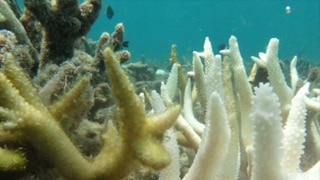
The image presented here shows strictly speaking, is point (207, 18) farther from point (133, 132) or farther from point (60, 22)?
point (133, 132)

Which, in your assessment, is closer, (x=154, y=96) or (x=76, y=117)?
(x=76, y=117)

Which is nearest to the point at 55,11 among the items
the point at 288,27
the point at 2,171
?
the point at 2,171

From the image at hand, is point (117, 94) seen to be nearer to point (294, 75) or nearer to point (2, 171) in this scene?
point (2, 171)

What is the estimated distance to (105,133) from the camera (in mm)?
1397

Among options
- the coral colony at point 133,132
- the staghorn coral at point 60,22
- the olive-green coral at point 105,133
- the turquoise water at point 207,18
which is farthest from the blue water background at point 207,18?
the olive-green coral at point 105,133

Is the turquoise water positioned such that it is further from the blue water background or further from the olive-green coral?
the olive-green coral

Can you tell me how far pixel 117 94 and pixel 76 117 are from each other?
50 cm

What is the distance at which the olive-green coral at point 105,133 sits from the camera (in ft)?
3.96

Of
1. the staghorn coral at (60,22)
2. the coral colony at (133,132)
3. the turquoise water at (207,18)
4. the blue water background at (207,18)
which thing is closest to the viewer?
the coral colony at (133,132)

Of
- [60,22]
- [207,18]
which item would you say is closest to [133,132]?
[60,22]

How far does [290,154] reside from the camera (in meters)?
1.51

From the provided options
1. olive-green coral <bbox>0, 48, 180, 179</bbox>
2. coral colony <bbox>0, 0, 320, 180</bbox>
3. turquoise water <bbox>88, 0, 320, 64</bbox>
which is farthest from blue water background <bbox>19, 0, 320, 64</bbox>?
olive-green coral <bbox>0, 48, 180, 179</bbox>

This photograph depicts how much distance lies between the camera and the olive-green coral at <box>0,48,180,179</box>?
1.21 m

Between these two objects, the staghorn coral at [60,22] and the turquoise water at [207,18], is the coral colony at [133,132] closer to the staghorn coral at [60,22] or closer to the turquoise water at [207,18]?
the staghorn coral at [60,22]
